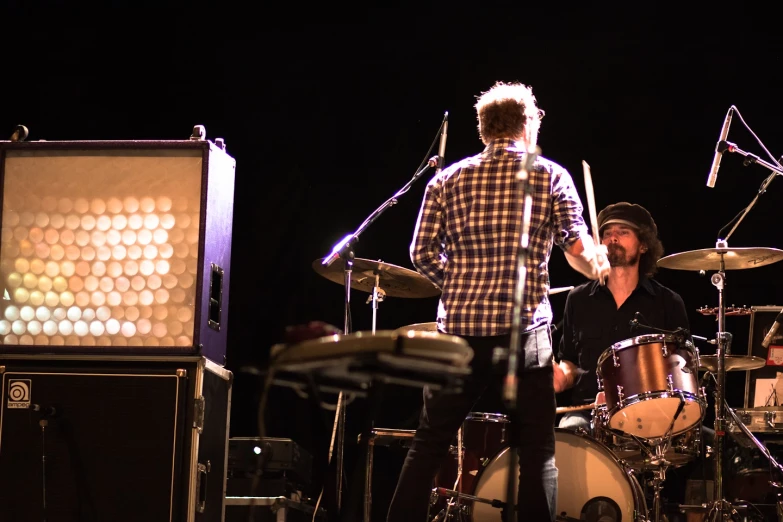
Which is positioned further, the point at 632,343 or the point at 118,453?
the point at 632,343

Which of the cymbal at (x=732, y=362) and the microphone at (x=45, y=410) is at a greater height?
the cymbal at (x=732, y=362)

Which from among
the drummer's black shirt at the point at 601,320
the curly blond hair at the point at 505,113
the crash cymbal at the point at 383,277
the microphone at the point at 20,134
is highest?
the curly blond hair at the point at 505,113

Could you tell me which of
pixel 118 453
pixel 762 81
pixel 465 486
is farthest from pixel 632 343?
pixel 762 81

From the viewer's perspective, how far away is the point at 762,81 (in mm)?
6254

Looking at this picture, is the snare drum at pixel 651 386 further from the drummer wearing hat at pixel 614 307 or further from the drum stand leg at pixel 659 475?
the drummer wearing hat at pixel 614 307

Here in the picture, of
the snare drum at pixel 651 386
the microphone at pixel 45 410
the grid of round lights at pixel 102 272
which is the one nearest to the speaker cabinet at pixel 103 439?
the microphone at pixel 45 410

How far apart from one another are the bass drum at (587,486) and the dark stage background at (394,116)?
2063 millimetres

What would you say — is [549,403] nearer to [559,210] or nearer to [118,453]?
[559,210]

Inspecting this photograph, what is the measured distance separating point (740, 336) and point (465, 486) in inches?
105

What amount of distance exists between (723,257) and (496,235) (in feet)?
7.97

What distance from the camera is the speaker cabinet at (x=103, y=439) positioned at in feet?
10.8

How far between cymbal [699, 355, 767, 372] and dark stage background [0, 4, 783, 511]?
3.23 feet

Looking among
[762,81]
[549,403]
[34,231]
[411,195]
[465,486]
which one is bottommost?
[465,486]

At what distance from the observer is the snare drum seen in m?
4.32
